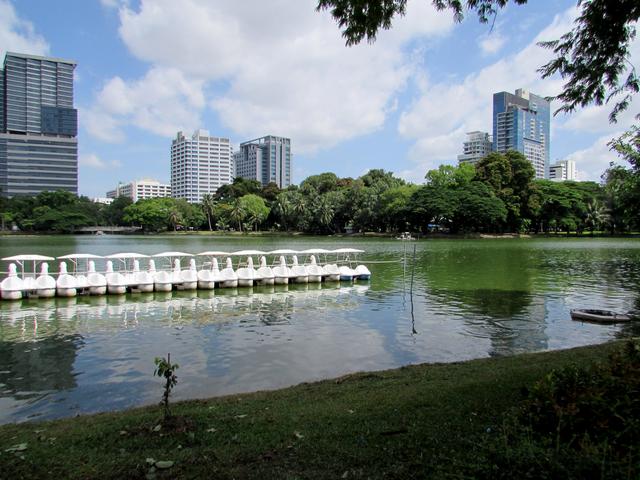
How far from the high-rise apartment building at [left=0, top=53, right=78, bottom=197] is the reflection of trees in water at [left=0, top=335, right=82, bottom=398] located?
19413cm

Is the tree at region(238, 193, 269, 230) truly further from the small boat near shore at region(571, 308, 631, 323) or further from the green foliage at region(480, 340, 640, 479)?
the green foliage at region(480, 340, 640, 479)

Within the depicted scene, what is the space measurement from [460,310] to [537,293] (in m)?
7.82

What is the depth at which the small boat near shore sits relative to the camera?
17.6m

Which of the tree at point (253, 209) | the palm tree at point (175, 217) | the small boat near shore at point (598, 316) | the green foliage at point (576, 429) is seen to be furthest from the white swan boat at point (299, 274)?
the palm tree at point (175, 217)

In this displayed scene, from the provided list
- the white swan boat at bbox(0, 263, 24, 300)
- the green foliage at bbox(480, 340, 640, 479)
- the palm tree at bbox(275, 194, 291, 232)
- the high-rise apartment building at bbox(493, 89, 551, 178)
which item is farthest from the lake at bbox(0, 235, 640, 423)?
the high-rise apartment building at bbox(493, 89, 551, 178)

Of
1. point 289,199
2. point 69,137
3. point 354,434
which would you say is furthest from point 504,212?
point 69,137

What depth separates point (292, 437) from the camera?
5688 millimetres

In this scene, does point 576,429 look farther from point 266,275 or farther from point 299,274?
point 299,274

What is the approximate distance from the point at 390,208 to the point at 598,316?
84751mm

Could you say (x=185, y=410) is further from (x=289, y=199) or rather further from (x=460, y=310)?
(x=289, y=199)

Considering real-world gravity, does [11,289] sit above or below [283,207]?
below

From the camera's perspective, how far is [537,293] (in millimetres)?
25953

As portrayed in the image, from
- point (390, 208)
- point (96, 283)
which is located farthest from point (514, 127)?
point (96, 283)

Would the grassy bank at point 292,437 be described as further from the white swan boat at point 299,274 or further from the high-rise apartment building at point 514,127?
the high-rise apartment building at point 514,127
